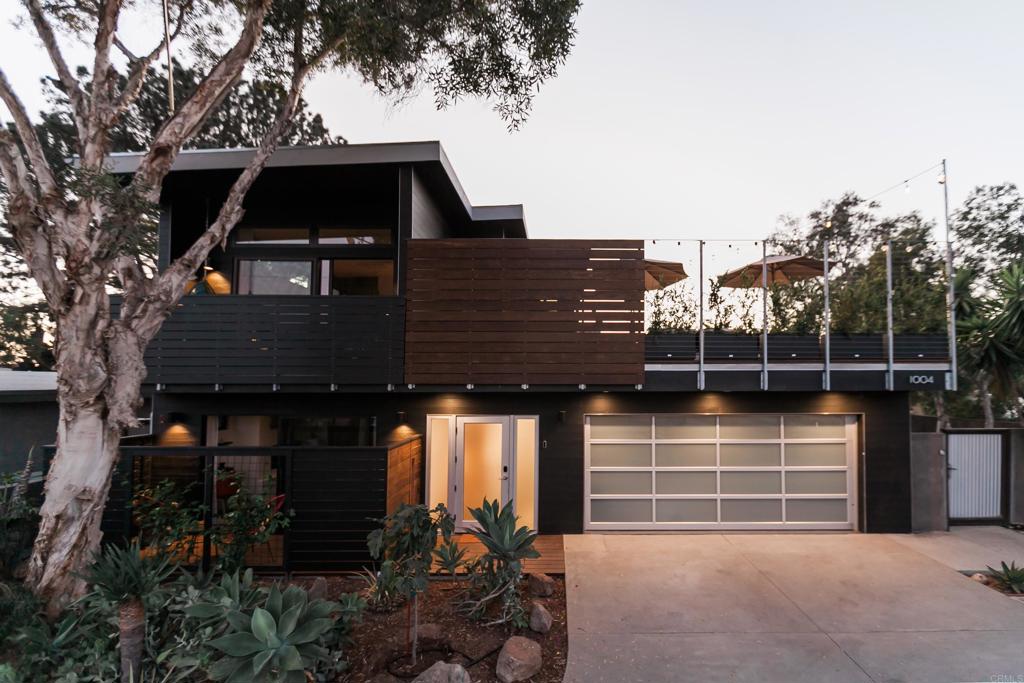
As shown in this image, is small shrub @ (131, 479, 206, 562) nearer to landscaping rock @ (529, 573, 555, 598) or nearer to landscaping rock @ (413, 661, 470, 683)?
landscaping rock @ (413, 661, 470, 683)

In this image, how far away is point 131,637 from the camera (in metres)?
3.59

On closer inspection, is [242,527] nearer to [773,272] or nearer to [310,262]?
[310,262]

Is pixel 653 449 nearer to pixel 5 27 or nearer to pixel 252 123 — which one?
pixel 5 27

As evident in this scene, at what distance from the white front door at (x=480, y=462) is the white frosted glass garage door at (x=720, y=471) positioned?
1.41 meters

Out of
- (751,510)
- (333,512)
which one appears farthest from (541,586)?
A: (751,510)

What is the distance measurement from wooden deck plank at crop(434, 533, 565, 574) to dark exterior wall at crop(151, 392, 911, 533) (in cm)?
36

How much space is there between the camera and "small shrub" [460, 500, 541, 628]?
4.59m

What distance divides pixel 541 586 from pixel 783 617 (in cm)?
256

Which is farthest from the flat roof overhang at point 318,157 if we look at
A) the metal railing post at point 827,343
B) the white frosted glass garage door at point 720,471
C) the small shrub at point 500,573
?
the metal railing post at point 827,343

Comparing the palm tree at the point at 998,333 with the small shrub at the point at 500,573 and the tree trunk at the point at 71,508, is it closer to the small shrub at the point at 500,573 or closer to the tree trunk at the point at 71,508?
the small shrub at the point at 500,573

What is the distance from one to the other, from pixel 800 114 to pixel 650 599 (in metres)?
13.2

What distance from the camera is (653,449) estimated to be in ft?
25.7

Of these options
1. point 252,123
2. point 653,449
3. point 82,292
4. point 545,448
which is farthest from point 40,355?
point 653,449

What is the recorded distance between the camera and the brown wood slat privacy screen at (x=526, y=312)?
6848 mm
